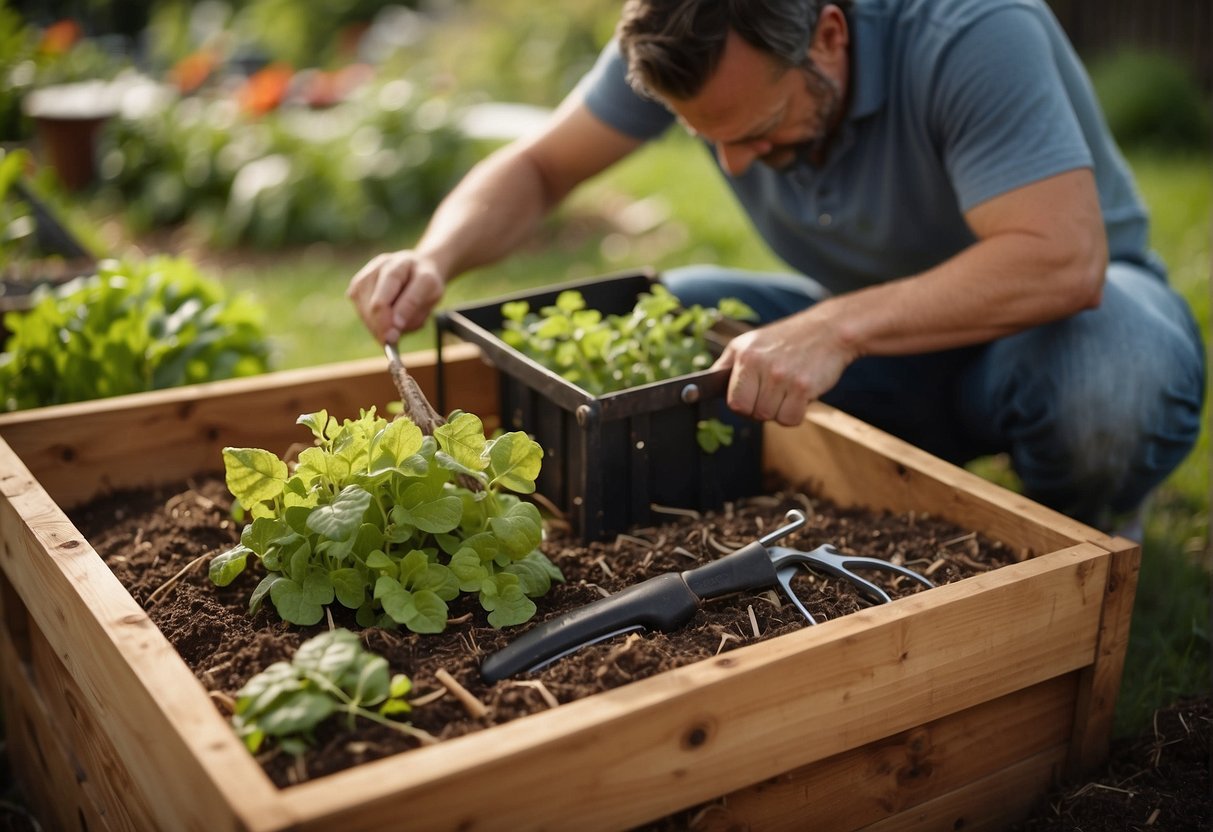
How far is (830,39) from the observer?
2270 mm

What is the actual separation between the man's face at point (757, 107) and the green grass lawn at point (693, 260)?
122cm

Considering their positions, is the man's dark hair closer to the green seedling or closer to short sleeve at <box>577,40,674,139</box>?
the green seedling

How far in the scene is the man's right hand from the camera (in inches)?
88.7

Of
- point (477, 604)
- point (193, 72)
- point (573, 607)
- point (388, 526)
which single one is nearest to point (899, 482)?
point (573, 607)

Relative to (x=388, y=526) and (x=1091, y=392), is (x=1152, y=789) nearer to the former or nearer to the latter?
(x=1091, y=392)

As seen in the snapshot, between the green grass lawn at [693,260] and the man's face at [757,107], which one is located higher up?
the man's face at [757,107]

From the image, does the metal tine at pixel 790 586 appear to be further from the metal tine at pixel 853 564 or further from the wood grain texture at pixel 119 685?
the wood grain texture at pixel 119 685

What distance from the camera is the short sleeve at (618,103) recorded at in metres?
2.69

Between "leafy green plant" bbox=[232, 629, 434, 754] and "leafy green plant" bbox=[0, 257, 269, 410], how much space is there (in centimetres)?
127

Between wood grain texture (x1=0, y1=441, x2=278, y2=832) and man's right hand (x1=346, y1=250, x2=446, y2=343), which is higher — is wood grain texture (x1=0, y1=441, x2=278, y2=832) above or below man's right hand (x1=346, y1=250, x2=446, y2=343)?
below

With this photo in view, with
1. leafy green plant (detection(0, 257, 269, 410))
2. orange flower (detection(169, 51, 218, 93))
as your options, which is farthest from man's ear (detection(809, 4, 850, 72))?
orange flower (detection(169, 51, 218, 93))

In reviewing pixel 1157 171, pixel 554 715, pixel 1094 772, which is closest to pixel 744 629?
pixel 554 715

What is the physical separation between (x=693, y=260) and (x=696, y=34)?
2.81 meters

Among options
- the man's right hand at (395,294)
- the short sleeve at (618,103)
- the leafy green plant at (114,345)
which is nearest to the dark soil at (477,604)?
the leafy green plant at (114,345)
